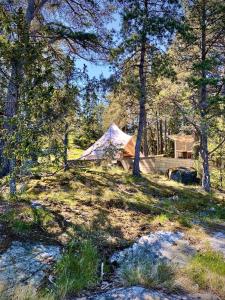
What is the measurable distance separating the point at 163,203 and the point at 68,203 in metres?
2.60

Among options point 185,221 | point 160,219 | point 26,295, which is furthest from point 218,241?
point 26,295

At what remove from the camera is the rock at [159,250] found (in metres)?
4.92

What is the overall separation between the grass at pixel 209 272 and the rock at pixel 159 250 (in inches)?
8.8

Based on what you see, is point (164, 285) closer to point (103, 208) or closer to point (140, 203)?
point (103, 208)

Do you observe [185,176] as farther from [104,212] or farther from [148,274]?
[148,274]

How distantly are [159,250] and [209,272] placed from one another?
1054 millimetres

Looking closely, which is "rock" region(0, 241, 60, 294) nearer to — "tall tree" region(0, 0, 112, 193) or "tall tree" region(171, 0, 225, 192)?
"tall tree" region(0, 0, 112, 193)

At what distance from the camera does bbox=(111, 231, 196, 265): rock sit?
16.1ft

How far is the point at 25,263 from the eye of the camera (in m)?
4.50

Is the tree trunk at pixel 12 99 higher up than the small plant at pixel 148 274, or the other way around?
the tree trunk at pixel 12 99

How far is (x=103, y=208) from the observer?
7543 mm

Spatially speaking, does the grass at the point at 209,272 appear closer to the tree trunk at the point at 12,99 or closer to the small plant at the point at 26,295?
the small plant at the point at 26,295

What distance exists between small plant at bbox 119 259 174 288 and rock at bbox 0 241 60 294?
1.01 m

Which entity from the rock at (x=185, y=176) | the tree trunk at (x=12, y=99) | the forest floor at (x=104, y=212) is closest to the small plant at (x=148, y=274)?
the forest floor at (x=104, y=212)
